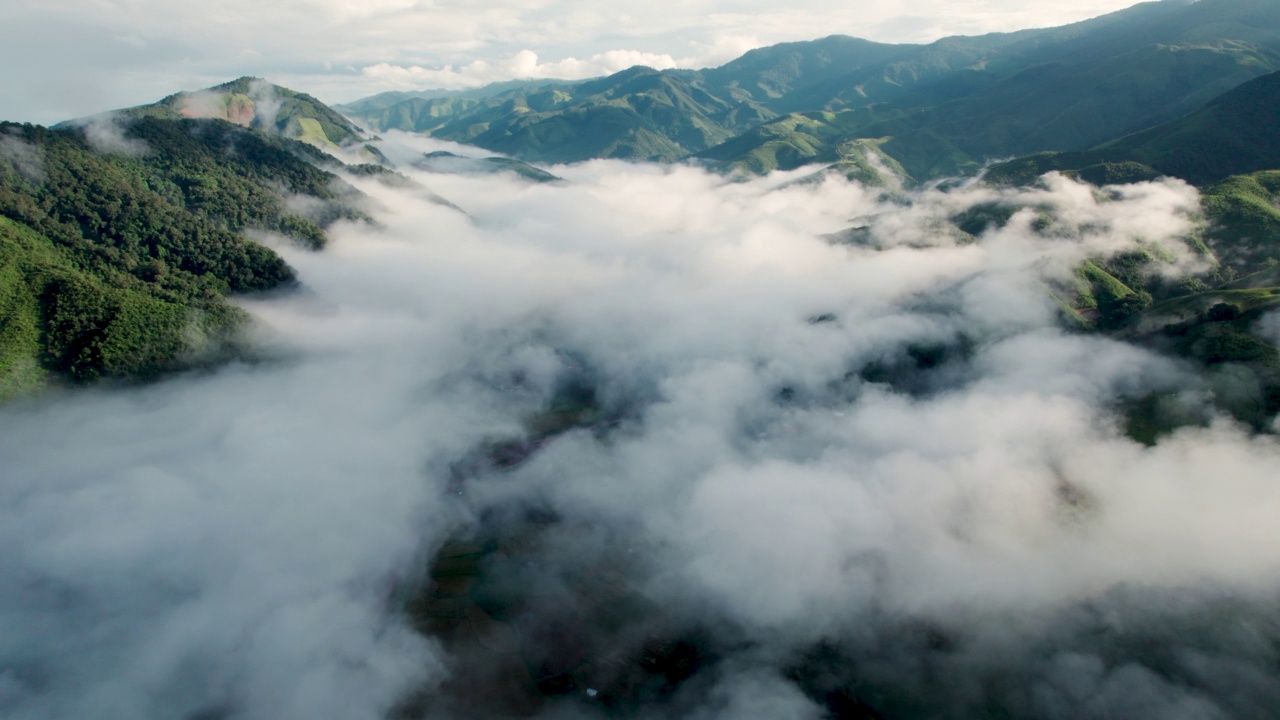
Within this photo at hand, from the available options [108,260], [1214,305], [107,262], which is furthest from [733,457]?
[108,260]

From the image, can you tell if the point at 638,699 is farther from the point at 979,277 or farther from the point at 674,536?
the point at 979,277

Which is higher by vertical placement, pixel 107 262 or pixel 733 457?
pixel 107 262

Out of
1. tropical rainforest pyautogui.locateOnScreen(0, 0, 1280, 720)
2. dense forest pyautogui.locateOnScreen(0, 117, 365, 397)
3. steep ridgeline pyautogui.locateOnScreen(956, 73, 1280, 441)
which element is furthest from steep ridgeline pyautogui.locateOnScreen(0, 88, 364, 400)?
steep ridgeline pyautogui.locateOnScreen(956, 73, 1280, 441)

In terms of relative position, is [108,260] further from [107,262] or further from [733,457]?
[733,457]

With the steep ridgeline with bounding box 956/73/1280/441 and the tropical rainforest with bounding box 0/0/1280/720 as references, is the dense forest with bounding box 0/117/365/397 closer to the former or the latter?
the tropical rainforest with bounding box 0/0/1280/720

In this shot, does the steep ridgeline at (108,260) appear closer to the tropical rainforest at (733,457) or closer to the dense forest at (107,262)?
the dense forest at (107,262)

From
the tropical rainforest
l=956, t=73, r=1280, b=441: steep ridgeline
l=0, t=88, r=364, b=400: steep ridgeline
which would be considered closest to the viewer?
the tropical rainforest

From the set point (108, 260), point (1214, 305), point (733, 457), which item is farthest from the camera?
point (108, 260)

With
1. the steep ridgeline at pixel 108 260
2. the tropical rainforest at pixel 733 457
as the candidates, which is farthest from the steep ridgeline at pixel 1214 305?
the steep ridgeline at pixel 108 260
